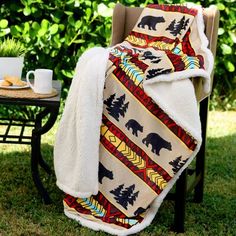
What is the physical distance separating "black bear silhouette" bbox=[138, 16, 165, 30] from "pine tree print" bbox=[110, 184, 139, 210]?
31.9 inches

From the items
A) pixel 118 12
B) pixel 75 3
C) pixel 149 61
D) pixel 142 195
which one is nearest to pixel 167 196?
pixel 142 195

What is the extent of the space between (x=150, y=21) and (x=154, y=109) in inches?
24.6

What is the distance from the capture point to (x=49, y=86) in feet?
9.21

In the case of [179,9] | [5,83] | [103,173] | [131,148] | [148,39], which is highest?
[179,9]

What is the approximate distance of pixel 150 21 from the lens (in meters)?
3.02

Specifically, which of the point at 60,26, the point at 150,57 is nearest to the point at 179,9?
the point at 150,57

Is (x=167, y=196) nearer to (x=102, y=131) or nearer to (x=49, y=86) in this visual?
(x=102, y=131)

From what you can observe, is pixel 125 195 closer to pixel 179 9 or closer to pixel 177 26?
pixel 177 26

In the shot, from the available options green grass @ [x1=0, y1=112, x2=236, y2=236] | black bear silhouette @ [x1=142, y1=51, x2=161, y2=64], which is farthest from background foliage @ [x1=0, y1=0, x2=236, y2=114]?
black bear silhouette @ [x1=142, y1=51, x2=161, y2=64]

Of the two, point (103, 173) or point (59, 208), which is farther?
point (59, 208)

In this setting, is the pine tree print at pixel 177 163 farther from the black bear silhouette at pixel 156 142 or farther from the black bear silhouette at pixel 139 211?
the black bear silhouette at pixel 139 211

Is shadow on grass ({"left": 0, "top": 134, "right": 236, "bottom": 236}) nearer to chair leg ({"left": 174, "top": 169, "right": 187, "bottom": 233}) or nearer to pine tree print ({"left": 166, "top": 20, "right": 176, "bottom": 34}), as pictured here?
chair leg ({"left": 174, "top": 169, "right": 187, "bottom": 233})

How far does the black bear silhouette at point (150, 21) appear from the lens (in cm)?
300

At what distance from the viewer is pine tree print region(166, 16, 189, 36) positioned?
114 inches
